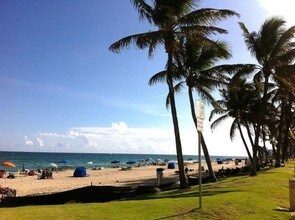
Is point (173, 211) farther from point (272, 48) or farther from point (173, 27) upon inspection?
point (272, 48)

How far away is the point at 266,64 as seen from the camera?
25641 millimetres

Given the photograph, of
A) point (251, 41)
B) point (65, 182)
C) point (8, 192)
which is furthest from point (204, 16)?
point (65, 182)

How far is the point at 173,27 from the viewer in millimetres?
18531

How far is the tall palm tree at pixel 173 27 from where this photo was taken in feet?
59.0

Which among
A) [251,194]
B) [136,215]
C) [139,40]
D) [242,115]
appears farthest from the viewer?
[242,115]

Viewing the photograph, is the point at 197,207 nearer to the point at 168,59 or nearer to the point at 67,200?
the point at 67,200

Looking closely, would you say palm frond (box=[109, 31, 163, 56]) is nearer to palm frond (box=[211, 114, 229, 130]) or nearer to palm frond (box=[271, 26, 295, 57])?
palm frond (box=[271, 26, 295, 57])

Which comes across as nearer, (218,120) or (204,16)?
(204,16)

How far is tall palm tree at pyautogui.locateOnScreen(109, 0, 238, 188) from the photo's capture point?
59.0 feet

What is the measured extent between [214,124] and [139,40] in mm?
25139

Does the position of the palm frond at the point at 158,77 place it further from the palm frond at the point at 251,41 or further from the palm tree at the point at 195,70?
the palm frond at the point at 251,41

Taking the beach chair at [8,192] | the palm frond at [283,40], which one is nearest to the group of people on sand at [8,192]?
the beach chair at [8,192]

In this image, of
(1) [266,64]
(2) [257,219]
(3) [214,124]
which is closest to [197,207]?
(2) [257,219]

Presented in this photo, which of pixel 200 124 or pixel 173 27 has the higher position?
pixel 173 27
